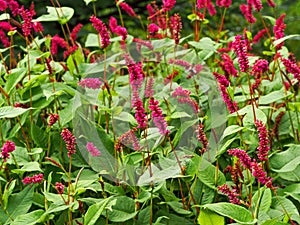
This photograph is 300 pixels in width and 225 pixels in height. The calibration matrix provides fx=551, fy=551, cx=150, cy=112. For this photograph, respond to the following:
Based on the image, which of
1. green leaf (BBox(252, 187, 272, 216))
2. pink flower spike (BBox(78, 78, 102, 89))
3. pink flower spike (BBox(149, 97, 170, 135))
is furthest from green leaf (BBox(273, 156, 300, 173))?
pink flower spike (BBox(78, 78, 102, 89))

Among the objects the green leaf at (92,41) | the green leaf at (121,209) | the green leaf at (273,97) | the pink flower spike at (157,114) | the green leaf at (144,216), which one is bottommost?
the green leaf at (144,216)

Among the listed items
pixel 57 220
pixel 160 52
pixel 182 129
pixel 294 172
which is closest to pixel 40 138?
pixel 57 220

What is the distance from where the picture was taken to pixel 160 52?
1.75m

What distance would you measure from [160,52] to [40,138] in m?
0.51

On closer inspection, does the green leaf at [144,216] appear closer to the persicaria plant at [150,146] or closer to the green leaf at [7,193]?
the persicaria plant at [150,146]

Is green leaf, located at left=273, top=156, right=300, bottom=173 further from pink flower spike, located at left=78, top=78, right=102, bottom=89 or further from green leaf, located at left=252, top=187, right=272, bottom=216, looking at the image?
pink flower spike, located at left=78, top=78, right=102, bottom=89

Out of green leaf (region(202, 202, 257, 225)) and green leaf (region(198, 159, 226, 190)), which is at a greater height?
green leaf (region(202, 202, 257, 225))

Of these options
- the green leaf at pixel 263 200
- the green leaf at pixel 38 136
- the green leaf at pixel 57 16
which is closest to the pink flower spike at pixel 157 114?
the green leaf at pixel 263 200

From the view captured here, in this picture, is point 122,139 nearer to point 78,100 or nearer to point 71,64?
point 78,100

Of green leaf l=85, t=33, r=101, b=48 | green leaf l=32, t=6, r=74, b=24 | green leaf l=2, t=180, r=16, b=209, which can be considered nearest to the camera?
green leaf l=2, t=180, r=16, b=209

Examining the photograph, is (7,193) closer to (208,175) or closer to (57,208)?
(57,208)

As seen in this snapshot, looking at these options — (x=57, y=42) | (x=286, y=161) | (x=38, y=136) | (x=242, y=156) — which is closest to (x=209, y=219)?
(x=242, y=156)

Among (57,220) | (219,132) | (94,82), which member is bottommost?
(57,220)

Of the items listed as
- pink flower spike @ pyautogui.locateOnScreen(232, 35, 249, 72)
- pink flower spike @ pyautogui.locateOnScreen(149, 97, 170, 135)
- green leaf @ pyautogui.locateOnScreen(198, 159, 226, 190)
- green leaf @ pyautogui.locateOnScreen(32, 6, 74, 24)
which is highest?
pink flower spike @ pyautogui.locateOnScreen(232, 35, 249, 72)
